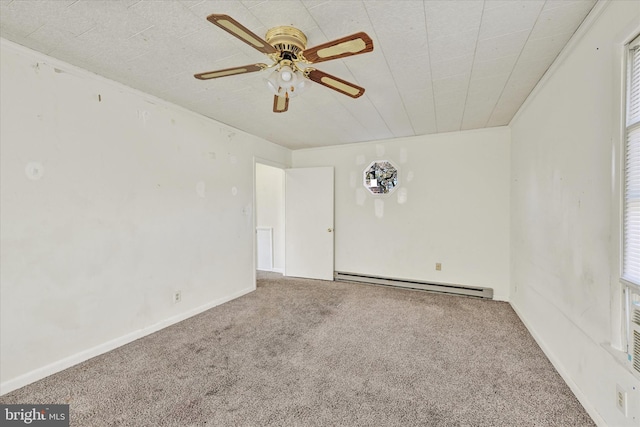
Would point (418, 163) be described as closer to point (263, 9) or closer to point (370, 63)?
point (370, 63)

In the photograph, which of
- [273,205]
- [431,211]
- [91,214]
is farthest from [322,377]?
[273,205]

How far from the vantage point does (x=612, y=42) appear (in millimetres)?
1356

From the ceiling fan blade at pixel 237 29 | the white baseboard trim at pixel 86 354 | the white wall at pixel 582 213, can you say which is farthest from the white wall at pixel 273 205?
the white wall at pixel 582 213

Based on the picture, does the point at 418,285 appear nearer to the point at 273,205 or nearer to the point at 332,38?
the point at 273,205

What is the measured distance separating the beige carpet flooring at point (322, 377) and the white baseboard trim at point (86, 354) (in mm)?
57

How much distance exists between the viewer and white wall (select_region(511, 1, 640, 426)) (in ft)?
4.44

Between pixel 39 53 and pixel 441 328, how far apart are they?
13.3 ft

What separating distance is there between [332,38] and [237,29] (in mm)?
750

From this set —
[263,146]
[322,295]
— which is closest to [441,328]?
[322,295]

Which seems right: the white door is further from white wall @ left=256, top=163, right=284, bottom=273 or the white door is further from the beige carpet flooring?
the beige carpet flooring

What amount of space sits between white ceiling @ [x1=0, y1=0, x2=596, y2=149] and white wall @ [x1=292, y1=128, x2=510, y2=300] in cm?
95

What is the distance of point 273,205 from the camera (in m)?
5.24

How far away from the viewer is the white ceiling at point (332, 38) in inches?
57.2

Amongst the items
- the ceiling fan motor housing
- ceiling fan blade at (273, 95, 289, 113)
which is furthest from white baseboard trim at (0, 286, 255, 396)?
the ceiling fan motor housing
